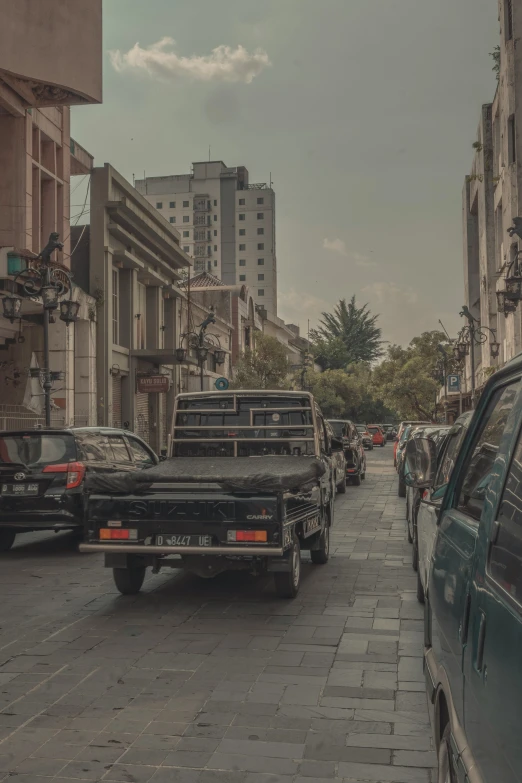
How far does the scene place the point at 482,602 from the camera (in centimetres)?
237

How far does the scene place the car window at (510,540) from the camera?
208 cm

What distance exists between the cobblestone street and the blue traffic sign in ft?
85.0

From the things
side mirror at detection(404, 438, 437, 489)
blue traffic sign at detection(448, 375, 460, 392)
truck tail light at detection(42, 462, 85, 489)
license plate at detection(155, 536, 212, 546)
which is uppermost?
blue traffic sign at detection(448, 375, 460, 392)

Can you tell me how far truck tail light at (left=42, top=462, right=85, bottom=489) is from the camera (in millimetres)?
11836

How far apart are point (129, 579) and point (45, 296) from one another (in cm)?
1104

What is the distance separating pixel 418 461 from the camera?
5211 mm

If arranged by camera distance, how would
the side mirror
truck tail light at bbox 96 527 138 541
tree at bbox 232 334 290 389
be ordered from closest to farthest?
the side mirror → truck tail light at bbox 96 527 138 541 → tree at bbox 232 334 290 389

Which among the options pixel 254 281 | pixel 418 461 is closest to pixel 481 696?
pixel 418 461

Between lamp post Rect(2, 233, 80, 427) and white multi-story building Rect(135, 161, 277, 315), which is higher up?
white multi-story building Rect(135, 161, 277, 315)

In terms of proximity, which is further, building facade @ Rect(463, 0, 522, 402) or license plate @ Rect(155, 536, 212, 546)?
building facade @ Rect(463, 0, 522, 402)

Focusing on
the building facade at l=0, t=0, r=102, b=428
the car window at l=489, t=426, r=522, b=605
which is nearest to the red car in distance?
the building facade at l=0, t=0, r=102, b=428

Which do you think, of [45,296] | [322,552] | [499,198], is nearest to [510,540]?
[322,552]

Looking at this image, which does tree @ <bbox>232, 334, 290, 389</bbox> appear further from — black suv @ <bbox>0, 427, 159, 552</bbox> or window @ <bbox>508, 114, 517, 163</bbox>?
black suv @ <bbox>0, 427, 159, 552</bbox>

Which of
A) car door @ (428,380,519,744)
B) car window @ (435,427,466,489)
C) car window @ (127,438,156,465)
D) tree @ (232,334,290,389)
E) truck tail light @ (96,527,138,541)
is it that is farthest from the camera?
tree @ (232,334,290,389)
